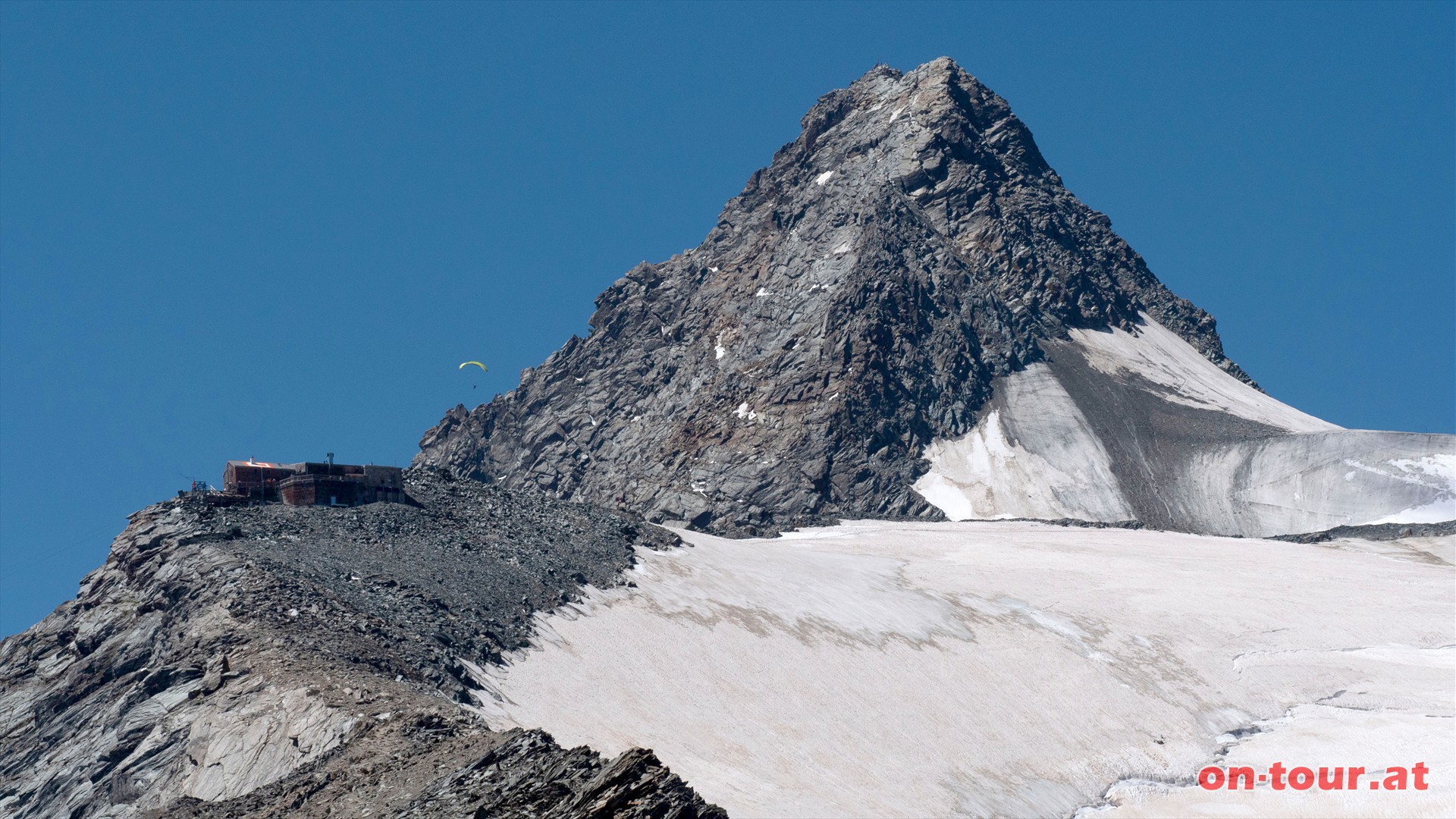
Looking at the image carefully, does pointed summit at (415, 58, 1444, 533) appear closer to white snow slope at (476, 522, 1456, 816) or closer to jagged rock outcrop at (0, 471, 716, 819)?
white snow slope at (476, 522, 1456, 816)

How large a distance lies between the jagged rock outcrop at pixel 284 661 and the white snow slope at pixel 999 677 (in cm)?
381

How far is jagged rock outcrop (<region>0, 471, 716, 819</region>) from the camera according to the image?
42.0 m

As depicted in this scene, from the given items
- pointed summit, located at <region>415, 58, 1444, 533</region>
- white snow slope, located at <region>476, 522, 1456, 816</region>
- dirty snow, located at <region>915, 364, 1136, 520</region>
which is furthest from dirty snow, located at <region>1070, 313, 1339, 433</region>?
white snow slope, located at <region>476, 522, 1456, 816</region>

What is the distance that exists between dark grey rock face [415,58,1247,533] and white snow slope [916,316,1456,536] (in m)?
4.72

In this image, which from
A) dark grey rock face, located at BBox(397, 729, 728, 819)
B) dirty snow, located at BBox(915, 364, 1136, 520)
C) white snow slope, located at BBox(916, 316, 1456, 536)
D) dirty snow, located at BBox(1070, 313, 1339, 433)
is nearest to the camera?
dark grey rock face, located at BBox(397, 729, 728, 819)

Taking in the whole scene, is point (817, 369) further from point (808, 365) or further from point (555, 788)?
point (555, 788)

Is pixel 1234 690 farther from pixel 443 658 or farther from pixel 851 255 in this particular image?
pixel 851 255

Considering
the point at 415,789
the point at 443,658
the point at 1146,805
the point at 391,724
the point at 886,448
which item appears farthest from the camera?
the point at 886,448

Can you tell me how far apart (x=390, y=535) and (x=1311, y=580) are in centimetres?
6452

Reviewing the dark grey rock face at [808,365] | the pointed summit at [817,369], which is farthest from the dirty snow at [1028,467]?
the dark grey rock face at [808,365]

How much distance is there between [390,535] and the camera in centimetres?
7594

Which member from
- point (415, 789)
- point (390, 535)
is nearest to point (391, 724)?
point (415, 789)

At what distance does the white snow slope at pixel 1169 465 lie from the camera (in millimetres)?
148375

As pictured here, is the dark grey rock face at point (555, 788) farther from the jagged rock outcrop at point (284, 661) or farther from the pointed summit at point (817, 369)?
the pointed summit at point (817, 369)
